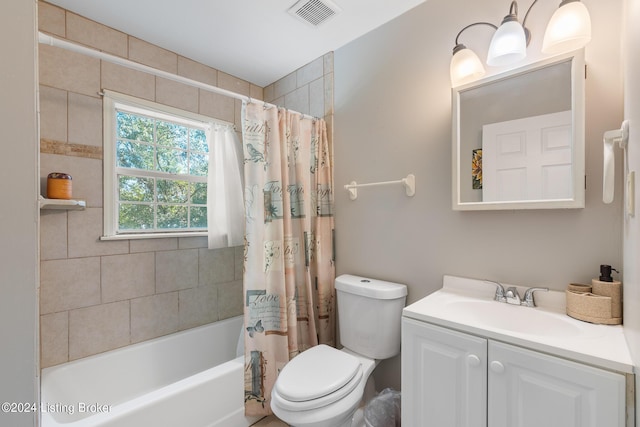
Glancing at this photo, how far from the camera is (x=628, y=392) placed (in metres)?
0.74

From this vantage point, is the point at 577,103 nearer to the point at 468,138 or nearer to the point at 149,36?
the point at 468,138

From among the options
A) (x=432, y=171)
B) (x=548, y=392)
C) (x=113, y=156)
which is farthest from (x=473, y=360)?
(x=113, y=156)

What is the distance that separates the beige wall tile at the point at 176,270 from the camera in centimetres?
197

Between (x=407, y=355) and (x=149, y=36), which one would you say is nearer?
(x=407, y=355)

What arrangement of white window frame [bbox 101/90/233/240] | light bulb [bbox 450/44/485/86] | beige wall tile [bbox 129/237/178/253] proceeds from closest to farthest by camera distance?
light bulb [bbox 450/44/485/86], white window frame [bbox 101/90/233/240], beige wall tile [bbox 129/237/178/253]

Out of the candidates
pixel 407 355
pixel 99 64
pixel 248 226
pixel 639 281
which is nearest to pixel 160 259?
pixel 248 226

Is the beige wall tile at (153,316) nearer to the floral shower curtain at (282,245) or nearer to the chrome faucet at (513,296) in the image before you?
the floral shower curtain at (282,245)

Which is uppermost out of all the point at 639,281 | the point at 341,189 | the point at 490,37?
the point at 490,37

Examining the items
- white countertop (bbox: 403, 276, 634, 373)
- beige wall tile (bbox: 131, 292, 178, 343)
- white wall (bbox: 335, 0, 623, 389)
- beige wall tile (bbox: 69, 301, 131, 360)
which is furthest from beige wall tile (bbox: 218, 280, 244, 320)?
white countertop (bbox: 403, 276, 634, 373)

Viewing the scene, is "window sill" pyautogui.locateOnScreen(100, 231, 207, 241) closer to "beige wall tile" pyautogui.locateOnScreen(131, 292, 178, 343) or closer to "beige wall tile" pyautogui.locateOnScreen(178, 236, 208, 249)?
"beige wall tile" pyautogui.locateOnScreen(178, 236, 208, 249)

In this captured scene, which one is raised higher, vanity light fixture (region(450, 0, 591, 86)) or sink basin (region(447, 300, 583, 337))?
vanity light fixture (region(450, 0, 591, 86))

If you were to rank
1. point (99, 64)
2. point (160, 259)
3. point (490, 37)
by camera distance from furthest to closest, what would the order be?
point (160, 259) → point (99, 64) → point (490, 37)

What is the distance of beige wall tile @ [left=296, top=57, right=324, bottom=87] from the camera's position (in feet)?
6.96

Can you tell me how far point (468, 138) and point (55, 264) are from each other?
2.35 meters
